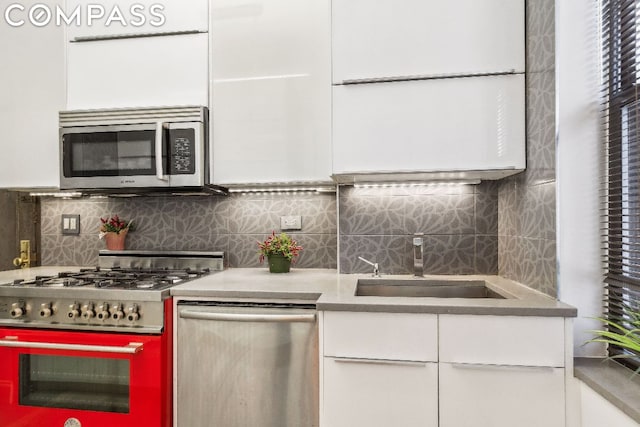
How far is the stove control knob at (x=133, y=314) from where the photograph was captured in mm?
1595

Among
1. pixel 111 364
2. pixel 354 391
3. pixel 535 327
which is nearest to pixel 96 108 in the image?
pixel 111 364

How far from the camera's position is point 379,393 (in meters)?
1.36

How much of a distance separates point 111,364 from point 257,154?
1150 mm

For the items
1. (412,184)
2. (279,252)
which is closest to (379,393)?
(279,252)

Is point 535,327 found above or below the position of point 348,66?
below

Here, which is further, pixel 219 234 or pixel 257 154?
pixel 219 234

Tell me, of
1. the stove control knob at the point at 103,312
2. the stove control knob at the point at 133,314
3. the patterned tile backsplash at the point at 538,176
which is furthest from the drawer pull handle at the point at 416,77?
the stove control knob at the point at 103,312

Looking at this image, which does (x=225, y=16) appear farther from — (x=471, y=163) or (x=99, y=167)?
(x=471, y=163)

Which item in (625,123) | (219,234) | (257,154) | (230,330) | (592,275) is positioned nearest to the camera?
(625,123)

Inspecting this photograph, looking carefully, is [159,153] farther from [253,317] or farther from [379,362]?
[379,362]

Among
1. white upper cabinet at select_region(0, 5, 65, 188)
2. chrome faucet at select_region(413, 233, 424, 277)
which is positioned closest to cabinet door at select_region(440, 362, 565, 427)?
chrome faucet at select_region(413, 233, 424, 277)

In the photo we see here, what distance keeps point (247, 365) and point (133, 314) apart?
53 centimetres

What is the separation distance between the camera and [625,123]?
4.00ft

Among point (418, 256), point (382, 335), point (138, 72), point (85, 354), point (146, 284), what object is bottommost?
point (85, 354)
